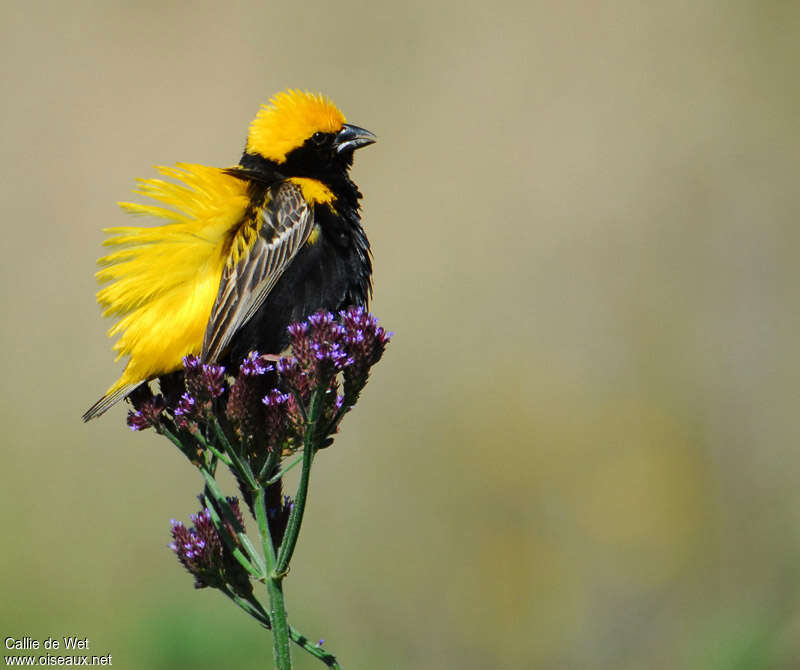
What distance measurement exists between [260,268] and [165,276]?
0.30 m

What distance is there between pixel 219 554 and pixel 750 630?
228cm

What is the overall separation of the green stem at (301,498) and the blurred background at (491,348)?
1789 millimetres

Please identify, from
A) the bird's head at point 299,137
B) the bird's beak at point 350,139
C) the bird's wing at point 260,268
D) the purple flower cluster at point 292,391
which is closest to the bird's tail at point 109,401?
the bird's wing at point 260,268

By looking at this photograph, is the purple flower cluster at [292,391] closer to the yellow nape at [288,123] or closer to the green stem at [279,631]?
the green stem at [279,631]

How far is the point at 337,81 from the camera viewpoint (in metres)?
9.36

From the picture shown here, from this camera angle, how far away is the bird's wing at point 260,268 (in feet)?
10.7

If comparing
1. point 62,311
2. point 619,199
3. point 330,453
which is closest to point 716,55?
point 619,199

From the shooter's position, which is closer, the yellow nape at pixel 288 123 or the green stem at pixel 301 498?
the green stem at pixel 301 498

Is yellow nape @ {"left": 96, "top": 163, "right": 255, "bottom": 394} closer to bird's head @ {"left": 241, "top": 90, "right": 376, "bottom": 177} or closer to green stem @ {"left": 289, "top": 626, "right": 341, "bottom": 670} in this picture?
bird's head @ {"left": 241, "top": 90, "right": 376, "bottom": 177}

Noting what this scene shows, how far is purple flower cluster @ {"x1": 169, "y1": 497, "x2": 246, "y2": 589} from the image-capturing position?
8.39 ft

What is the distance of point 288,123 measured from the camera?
407cm

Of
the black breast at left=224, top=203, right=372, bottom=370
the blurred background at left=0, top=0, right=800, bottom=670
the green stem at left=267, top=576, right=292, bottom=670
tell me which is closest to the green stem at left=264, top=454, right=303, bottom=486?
the green stem at left=267, top=576, right=292, bottom=670

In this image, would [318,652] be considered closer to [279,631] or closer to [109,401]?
[279,631]

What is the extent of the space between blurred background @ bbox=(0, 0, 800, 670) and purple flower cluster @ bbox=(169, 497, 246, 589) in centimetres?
156
